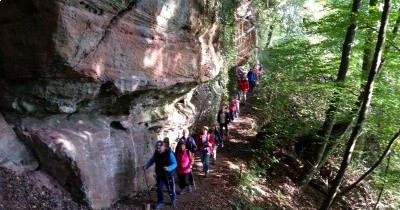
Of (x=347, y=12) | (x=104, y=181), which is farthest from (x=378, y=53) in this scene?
(x=104, y=181)

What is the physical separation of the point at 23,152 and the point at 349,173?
12577 mm

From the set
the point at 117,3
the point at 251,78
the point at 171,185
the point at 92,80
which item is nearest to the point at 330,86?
the point at 171,185

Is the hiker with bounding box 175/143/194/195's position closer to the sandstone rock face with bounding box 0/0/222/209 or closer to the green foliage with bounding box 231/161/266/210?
the sandstone rock face with bounding box 0/0/222/209

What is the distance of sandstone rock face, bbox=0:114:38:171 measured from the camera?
7.54 m

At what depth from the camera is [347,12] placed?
11242mm

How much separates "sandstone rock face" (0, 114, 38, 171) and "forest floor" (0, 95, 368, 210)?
249mm

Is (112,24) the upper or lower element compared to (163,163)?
upper

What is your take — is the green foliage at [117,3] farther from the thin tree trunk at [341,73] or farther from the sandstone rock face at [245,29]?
the sandstone rock face at [245,29]

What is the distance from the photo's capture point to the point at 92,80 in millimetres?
8250

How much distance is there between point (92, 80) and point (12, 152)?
2.32 m

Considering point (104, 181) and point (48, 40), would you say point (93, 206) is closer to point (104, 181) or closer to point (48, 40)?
point (104, 181)

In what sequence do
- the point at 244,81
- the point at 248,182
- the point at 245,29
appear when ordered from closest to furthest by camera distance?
the point at 248,182
the point at 245,29
the point at 244,81

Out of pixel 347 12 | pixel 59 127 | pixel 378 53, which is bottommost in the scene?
pixel 59 127

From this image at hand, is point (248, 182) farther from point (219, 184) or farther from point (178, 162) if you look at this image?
point (178, 162)
